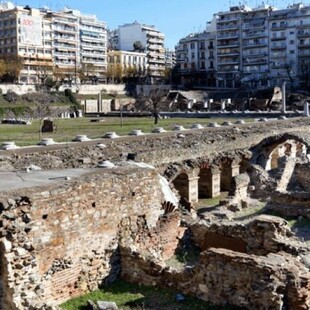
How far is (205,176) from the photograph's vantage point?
2691 centimetres

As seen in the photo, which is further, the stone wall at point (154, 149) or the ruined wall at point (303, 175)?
the ruined wall at point (303, 175)

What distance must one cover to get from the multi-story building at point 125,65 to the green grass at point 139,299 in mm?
95668

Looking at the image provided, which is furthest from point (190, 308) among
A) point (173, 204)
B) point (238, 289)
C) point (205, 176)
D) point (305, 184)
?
point (205, 176)

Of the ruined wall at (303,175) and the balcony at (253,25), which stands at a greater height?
the balcony at (253,25)

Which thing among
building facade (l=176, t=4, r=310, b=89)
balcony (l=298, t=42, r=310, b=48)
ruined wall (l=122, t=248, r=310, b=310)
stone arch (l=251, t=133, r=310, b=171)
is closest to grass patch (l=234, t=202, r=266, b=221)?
ruined wall (l=122, t=248, r=310, b=310)

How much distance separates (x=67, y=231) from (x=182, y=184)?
542 inches

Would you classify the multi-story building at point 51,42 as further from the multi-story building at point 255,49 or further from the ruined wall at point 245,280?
the ruined wall at point 245,280

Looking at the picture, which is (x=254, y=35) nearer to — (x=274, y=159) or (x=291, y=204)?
(x=274, y=159)

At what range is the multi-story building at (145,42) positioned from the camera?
130375mm

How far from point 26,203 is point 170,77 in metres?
101

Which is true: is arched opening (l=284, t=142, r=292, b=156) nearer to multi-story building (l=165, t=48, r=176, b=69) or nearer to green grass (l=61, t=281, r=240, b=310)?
green grass (l=61, t=281, r=240, b=310)

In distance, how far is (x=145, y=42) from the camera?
429 feet

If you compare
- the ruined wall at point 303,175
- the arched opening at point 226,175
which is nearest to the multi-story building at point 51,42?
the arched opening at point 226,175

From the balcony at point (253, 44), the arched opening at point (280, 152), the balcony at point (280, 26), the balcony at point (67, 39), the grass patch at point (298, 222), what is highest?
the balcony at point (280, 26)
